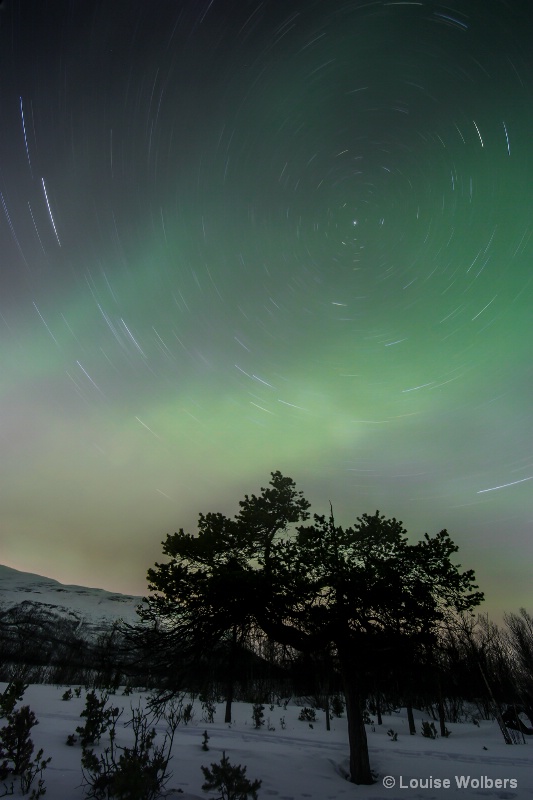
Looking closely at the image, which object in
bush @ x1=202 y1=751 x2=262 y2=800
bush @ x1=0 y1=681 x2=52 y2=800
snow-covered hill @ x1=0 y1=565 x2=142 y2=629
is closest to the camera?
bush @ x1=202 y1=751 x2=262 y2=800

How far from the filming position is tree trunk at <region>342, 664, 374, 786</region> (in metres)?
11.0

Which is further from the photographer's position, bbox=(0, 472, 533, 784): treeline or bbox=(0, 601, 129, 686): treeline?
bbox=(0, 601, 129, 686): treeline

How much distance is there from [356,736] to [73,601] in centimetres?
19722

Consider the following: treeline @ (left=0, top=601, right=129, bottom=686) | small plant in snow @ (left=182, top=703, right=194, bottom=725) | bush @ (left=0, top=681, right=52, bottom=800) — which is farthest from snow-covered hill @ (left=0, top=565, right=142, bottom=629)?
bush @ (left=0, top=681, right=52, bottom=800)

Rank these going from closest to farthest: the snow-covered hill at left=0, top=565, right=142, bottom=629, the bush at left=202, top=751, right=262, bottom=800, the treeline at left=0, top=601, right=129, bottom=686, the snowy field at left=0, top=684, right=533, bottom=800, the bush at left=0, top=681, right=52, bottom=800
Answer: the bush at left=202, top=751, right=262, bottom=800 → the bush at left=0, top=681, right=52, bottom=800 → the snowy field at left=0, top=684, right=533, bottom=800 → the treeline at left=0, top=601, right=129, bottom=686 → the snow-covered hill at left=0, top=565, right=142, bottom=629

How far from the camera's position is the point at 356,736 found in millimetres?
11672

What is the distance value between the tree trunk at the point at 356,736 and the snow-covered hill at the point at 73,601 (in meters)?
129

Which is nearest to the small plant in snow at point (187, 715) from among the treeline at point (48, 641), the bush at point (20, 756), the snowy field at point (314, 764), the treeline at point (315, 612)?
the snowy field at point (314, 764)

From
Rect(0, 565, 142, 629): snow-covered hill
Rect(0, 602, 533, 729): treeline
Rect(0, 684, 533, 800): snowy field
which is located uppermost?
Rect(0, 565, 142, 629): snow-covered hill

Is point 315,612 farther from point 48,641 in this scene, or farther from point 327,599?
point 48,641

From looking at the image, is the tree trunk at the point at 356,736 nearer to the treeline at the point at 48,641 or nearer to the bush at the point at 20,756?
the bush at the point at 20,756

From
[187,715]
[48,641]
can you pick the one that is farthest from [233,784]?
[48,641]

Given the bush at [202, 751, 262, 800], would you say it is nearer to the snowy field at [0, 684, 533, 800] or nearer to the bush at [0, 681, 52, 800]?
the snowy field at [0, 684, 533, 800]

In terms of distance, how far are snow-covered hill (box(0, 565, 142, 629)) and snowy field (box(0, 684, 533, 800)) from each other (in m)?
122
